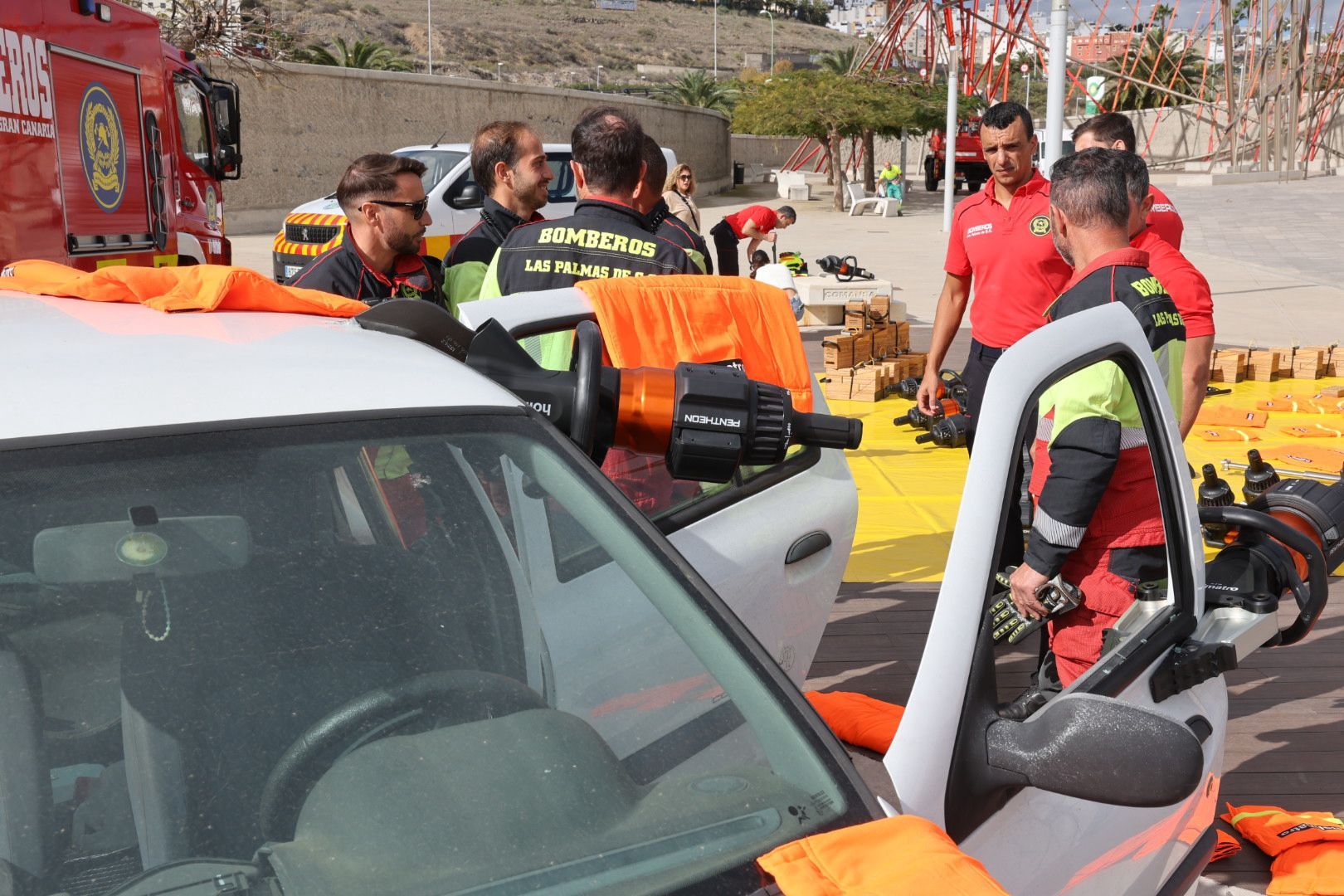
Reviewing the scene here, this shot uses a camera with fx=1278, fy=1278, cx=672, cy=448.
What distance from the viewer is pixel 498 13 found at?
10081cm

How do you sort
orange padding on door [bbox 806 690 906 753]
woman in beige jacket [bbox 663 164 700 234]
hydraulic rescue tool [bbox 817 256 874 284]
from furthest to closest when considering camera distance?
hydraulic rescue tool [bbox 817 256 874 284]
woman in beige jacket [bbox 663 164 700 234]
orange padding on door [bbox 806 690 906 753]

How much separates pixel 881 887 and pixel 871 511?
17.6 feet

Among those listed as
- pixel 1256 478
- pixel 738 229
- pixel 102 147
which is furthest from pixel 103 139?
pixel 1256 478

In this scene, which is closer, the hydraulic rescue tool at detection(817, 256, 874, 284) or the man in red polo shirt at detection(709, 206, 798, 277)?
the man in red polo shirt at detection(709, 206, 798, 277)

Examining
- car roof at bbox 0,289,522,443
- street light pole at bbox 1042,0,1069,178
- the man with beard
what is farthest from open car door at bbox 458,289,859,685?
street light pole at bbox 1042,0,1069,178

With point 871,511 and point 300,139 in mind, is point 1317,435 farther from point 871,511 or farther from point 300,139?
point 300,139

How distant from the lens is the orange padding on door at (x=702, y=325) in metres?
2.69

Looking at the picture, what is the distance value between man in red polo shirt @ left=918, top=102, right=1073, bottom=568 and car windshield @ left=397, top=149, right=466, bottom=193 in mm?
9172

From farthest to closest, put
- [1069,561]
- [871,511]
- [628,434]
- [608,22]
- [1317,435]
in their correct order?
1. [608,22]
2. [1317,435]
3. [871,511]
4. [1069,561]
5. [628,434]

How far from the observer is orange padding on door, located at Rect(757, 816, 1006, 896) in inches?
51.5

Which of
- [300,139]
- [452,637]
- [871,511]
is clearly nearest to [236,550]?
[452,637]

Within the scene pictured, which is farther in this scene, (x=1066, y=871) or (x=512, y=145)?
(x=512, y=145)

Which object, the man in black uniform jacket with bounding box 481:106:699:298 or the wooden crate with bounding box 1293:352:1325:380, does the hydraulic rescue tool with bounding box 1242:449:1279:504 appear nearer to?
the man in black uniform jacket with bounding box 481:106:699:298

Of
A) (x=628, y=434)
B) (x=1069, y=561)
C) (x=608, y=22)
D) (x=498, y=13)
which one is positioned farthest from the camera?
(x=608, y=22)
